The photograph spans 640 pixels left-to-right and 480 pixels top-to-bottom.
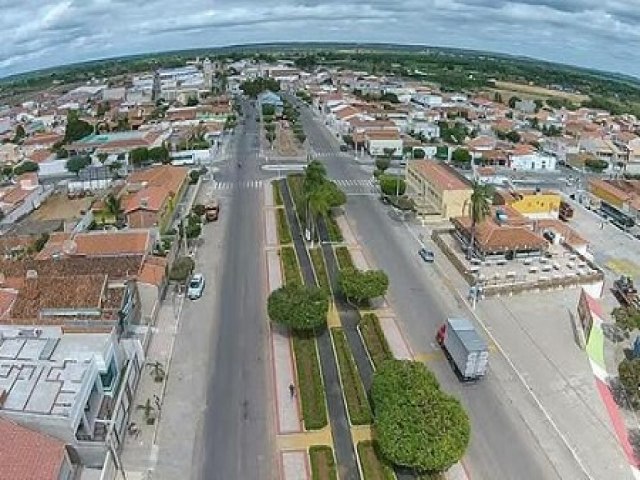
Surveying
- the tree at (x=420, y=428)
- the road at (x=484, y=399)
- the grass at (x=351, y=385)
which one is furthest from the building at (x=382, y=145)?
the tree at (x=420, y=428)

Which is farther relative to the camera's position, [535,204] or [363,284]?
[535,204]

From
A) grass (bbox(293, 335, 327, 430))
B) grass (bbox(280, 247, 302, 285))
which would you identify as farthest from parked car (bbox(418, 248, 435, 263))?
grass (bbox(293, 335, 327, 430))

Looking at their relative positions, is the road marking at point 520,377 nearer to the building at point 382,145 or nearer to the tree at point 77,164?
the building at point 382,145

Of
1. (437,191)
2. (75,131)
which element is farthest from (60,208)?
(437,191)

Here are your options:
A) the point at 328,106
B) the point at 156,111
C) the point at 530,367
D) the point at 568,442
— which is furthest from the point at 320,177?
the point at 156,111

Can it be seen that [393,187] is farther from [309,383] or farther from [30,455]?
[30,455]

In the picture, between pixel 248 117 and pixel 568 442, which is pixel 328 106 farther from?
pixel 568 442
